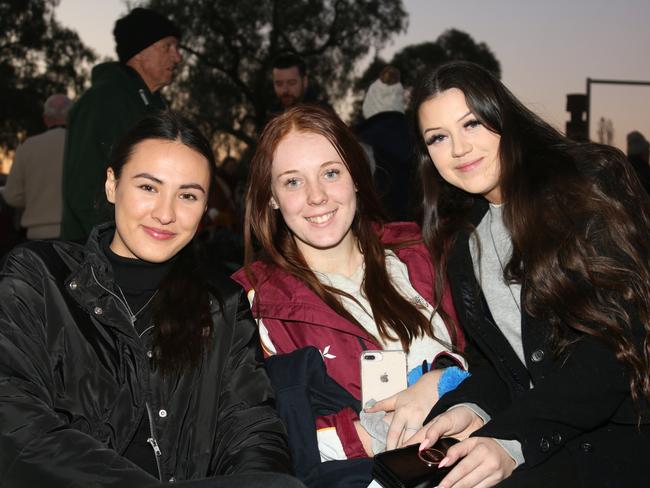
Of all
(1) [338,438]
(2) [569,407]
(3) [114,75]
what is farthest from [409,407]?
(3) [114,75]

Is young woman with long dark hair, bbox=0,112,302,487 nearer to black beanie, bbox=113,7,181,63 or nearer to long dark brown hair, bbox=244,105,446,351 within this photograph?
long dark brown hair, bbox=244,105,446,351

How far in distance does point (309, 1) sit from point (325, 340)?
2630cm

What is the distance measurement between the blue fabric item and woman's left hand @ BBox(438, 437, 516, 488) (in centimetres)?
40

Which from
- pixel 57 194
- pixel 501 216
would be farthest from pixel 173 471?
pixel 57 194

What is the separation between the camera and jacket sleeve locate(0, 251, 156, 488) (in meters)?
2.03

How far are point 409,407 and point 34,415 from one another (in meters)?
1.25

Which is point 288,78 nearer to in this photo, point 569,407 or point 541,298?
point 541,298

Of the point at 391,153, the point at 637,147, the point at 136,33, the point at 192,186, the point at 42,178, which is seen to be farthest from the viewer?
the point at 637,147

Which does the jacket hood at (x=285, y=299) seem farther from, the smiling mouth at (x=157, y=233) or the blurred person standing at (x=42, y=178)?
the blurred person standing at (x=42, y=178)

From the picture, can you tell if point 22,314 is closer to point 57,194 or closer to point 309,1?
point 57,194

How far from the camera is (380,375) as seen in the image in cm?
266

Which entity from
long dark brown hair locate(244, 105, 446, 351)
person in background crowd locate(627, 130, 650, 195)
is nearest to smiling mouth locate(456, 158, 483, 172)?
long dark brown hair locate(244, 105, 446, 351)

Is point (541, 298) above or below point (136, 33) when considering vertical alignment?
below

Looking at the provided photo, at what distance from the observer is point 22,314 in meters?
2.39
